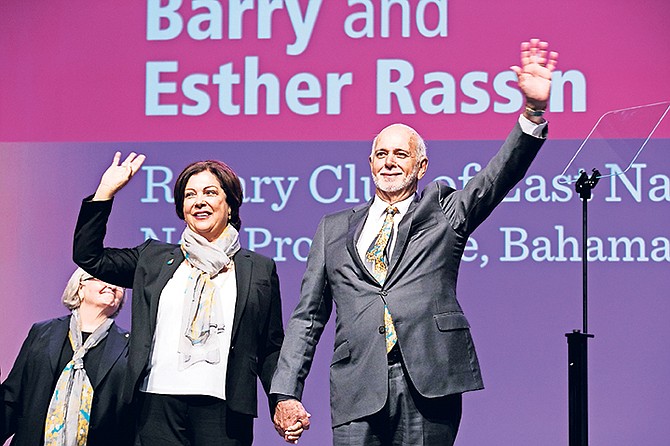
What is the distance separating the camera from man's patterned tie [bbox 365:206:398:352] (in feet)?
10.6

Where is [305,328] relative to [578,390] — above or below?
above

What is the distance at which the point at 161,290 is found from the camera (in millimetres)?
3662

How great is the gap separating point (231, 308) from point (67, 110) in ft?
7.23

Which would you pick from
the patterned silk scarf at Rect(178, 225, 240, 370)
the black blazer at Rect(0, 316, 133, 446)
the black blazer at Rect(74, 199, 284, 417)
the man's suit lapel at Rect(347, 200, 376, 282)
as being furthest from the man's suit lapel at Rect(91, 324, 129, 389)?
the man's suit lapel at Rect(347, 200, 376, 282)

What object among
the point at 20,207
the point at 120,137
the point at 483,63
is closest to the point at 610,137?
the point at 483,63

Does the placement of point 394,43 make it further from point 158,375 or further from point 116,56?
point 158,375

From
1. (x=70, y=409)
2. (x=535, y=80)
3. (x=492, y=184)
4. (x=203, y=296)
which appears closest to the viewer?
(x=535, y=80)

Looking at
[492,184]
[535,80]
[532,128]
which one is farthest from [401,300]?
[535,80]

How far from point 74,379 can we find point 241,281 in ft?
3.22

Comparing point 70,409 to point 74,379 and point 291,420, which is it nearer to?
point 74,379

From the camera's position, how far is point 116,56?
5480 millimetres

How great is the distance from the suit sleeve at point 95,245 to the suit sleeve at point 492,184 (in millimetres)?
1086

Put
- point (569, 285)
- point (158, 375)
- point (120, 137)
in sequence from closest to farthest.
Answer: point (158, 375), point (569, 285), point (120, 137)

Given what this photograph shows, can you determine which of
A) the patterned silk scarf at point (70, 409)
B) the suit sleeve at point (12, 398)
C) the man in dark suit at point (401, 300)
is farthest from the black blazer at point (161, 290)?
the suit sleeve at point (12, 398)
